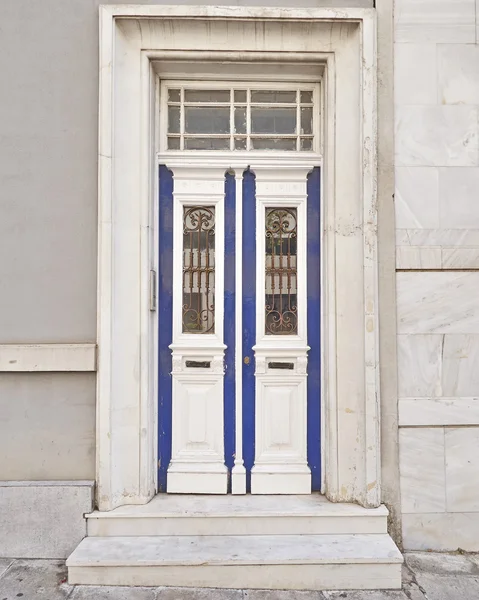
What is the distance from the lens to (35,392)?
4090mm

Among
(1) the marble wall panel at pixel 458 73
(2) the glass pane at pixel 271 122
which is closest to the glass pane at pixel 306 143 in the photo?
(2) the glass pane at pixel 271 122

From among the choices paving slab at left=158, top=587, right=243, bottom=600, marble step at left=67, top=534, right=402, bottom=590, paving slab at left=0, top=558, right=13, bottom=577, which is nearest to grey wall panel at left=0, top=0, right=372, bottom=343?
paving slab at left=0, top=558, right=13, bottom=577

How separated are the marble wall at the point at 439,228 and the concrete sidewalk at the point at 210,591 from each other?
803mm

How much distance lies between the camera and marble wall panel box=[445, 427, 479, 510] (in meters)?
4.07

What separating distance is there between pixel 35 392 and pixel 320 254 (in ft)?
9.58

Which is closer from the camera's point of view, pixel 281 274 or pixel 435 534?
pixel 435 534

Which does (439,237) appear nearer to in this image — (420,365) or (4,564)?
(420,365)

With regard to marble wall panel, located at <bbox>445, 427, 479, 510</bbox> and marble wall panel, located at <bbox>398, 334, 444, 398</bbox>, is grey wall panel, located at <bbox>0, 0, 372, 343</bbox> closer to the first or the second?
marble wall panel, located at <bbox>398, 334, 444, 398</bbox>

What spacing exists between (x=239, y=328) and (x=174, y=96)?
2.39 metres

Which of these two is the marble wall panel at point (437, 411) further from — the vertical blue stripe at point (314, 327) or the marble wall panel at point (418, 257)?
the marble wall panel at point (418, 257)

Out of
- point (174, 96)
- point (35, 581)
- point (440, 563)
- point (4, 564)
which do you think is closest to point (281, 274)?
point (174, 96)

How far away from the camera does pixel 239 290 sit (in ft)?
14.6

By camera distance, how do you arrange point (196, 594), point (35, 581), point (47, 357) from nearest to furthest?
point (196, 594) < point (35, 581) < point (47, 357)

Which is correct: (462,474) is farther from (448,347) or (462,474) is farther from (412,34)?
(412,34)
